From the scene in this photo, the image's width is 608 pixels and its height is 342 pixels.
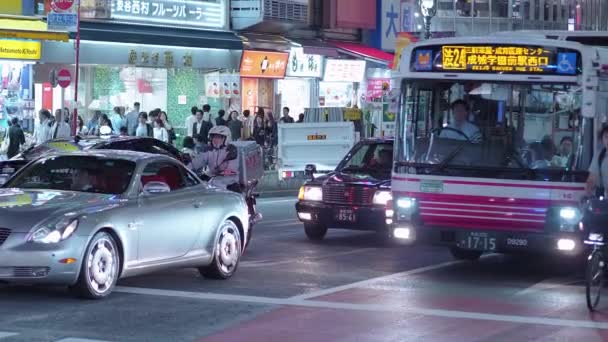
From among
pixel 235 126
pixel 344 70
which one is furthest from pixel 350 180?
pixel 344 70

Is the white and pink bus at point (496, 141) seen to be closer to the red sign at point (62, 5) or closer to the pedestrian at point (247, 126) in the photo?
the red sign at point (62, 5)

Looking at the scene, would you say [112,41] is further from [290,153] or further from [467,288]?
[467,288]

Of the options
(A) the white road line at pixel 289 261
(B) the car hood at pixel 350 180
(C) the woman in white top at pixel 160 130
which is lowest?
(A) the white road line at pixel 289 261

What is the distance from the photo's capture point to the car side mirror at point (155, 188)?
1355 cm

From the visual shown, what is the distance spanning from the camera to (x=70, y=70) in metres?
32.5

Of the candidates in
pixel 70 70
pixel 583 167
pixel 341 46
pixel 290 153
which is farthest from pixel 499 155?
A: pixel 341 46

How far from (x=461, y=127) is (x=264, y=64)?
2436 centimetres

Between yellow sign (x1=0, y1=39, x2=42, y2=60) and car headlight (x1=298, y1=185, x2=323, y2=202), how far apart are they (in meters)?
13.3

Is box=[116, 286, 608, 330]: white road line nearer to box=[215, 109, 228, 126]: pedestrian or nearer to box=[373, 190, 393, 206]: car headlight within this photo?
box=[373, 190, 393, 206]: car headlight

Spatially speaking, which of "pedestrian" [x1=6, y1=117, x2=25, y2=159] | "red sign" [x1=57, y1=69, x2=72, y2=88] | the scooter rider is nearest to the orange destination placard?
"red sign" [x1=57, y1=69, x2=72, y2=88]

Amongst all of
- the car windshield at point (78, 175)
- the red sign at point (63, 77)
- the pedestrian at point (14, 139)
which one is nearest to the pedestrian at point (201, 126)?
the red sign at point (63, 77)

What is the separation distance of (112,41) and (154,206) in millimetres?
20521

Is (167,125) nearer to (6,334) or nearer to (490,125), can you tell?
(490,125)

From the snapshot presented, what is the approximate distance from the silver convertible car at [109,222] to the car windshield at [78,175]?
1 centimetres
